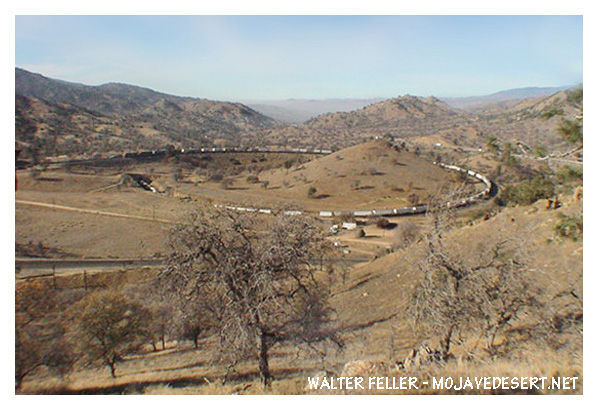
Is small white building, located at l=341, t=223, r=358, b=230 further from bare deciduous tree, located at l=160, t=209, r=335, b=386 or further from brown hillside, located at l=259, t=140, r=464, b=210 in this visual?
bare deciduous tree, located at l=160, t=209, r=335, b=386

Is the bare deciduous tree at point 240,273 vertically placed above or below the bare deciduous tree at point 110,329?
above

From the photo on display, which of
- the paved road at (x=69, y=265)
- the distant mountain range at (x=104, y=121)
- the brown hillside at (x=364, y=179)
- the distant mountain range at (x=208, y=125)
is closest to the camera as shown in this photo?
the paved road at (x=69, y=265)

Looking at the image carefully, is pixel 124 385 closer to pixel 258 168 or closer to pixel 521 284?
pixel 521 284

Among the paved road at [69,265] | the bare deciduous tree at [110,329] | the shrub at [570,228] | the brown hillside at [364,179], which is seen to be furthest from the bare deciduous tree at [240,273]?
the brown hillside at [364,179]

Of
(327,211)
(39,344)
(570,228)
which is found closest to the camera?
(39,344)

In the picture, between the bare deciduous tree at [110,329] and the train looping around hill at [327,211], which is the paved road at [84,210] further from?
the bare deciduous tree at [110,329]

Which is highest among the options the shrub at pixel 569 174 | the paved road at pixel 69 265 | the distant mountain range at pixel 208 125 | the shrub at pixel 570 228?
the distant mountain range at pixel 208 125

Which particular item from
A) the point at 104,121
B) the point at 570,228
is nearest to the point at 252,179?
the point at 570,228

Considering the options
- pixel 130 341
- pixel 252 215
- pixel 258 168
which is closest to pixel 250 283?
pixel 252 215

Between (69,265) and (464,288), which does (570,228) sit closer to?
(464,288)
